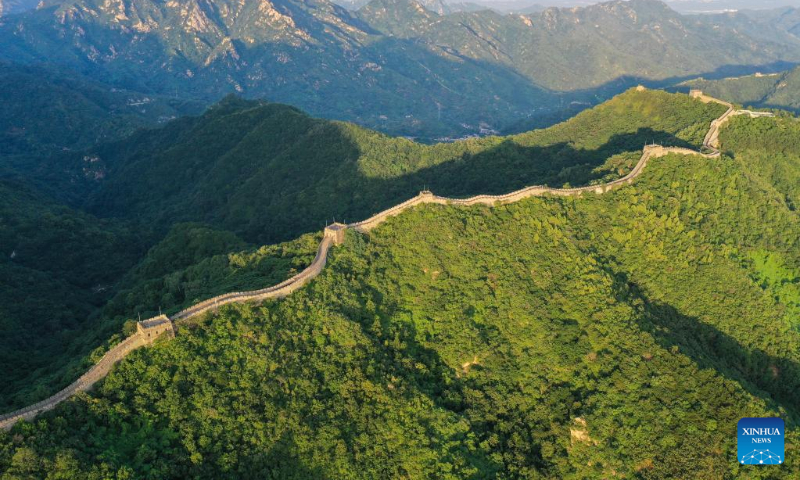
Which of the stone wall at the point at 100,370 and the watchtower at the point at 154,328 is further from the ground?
the watchtower at the point at 154,328

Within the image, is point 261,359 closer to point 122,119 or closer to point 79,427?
point 79,427

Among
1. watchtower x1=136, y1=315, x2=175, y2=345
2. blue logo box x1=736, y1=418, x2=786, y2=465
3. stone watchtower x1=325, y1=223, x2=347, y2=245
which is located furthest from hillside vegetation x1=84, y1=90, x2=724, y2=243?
watchtower x1=136, y1=315, x2=175, y2=345

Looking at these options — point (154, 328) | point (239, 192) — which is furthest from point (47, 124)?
point (154, 328)

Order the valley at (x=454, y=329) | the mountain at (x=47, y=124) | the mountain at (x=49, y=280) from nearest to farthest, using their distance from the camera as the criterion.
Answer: the valley at (x=454, y=329)
the mountain at (x=49, y=280)
the mountain at (x=47, y=124)

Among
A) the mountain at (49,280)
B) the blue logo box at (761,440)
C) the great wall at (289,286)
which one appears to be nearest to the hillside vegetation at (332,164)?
the great wall at (289,286)

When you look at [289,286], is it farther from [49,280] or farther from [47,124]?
[47,124]

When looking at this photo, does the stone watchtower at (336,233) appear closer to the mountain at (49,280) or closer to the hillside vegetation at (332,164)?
the mountain at (49,280)
